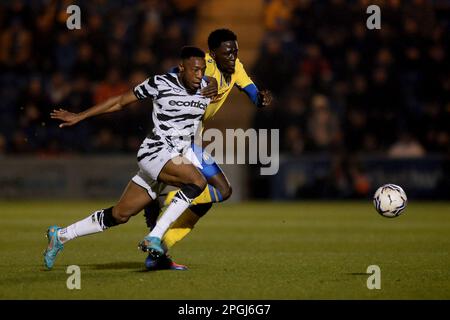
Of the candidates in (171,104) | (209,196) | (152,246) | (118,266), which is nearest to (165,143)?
(171,104)

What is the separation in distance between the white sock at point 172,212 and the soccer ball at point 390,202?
220 centimetres

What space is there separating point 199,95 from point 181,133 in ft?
1.28

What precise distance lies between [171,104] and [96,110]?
0.68 meters

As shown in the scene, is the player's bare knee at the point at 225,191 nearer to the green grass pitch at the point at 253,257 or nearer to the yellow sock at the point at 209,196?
the yellow sock at the point at 209,196

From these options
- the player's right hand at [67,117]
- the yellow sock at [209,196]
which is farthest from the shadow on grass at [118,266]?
the player's right hand at [67,117]

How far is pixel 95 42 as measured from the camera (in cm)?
2069

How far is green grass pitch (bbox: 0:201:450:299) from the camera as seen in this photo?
726cm

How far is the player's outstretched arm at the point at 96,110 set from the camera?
330 inches

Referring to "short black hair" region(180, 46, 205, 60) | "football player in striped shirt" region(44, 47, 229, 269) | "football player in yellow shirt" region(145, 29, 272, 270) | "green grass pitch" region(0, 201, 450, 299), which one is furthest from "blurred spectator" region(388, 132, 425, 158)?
"short black hair" region(180, 46, 205, 60)

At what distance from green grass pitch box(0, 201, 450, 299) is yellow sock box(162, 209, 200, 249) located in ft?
1.21

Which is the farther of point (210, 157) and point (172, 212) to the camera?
point (210, 157)

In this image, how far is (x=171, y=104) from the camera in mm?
8469

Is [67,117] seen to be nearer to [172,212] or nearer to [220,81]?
[172,212]
